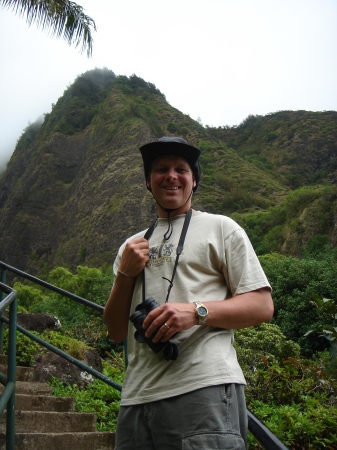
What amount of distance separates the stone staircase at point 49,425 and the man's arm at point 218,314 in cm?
176

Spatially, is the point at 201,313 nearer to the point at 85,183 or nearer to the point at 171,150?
the point at 171,150

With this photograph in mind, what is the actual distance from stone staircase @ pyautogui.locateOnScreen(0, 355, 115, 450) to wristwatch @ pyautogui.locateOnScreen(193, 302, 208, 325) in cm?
180

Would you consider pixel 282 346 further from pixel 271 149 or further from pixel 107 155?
pixel 271 149

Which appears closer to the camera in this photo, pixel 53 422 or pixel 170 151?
pixel 170 151

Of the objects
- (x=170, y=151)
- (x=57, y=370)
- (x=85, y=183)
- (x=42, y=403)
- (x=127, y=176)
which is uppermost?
(x=127, y=176)

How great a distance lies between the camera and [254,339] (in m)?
11.0

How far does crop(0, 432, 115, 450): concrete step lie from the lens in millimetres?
2936

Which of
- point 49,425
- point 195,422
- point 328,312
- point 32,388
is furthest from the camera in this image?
point 32,388

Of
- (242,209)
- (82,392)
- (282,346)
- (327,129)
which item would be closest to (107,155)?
(242,209)

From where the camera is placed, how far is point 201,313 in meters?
1.44

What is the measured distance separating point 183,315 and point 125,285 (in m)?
0.33

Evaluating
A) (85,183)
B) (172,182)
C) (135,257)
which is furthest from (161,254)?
(85,183)

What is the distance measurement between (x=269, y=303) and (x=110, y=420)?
2.90 meters

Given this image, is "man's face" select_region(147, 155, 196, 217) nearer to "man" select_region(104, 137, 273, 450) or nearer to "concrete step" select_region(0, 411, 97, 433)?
"man" select_region(104, 137, 273, 450)
